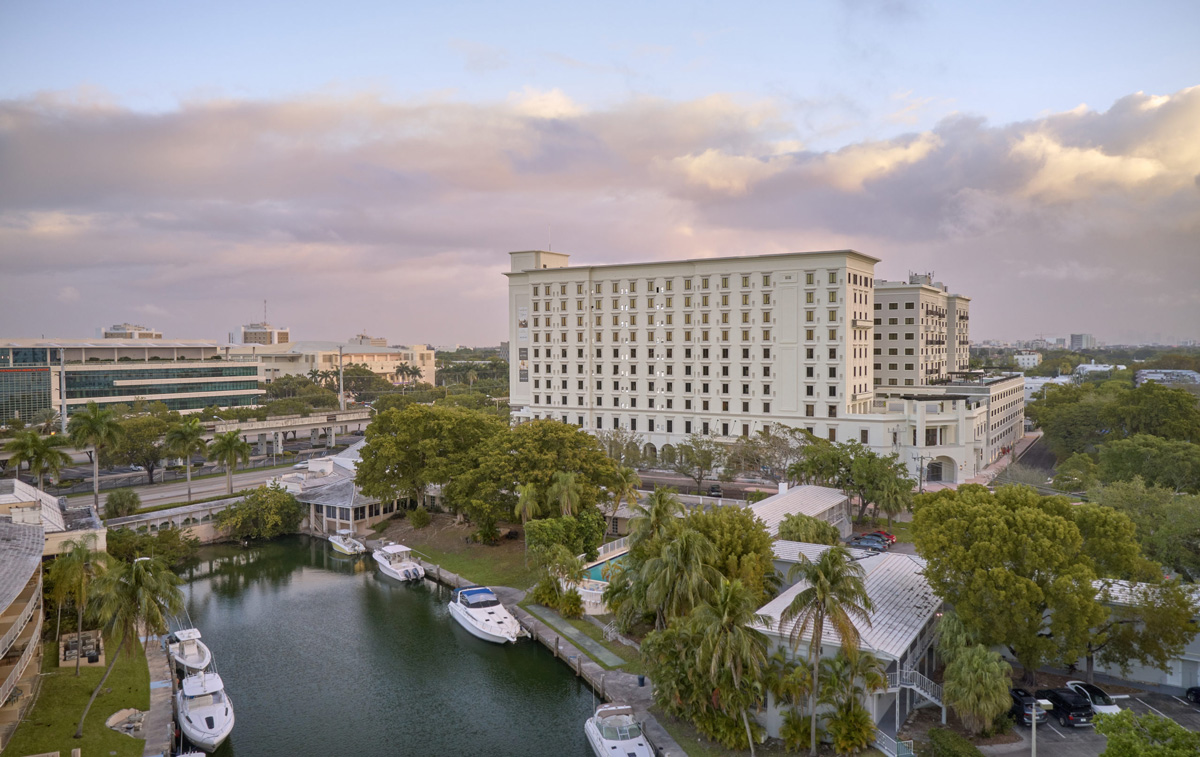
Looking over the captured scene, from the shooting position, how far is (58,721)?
102ft

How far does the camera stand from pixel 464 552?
6028 centimetres

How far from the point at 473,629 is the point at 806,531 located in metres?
20.8

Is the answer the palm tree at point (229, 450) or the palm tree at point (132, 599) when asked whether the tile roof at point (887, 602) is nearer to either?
the palm tree at point (132, 599)

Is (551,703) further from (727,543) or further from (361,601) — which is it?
(361,601)

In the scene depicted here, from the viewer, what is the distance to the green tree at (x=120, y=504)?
64.1m

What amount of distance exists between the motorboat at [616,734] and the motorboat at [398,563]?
2716 centimetres

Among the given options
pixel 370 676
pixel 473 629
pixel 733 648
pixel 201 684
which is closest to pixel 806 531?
pixel 733 648

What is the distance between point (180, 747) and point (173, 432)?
4462 centimetres

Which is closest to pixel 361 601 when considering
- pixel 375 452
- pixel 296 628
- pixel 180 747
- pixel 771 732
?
pixel 296 628

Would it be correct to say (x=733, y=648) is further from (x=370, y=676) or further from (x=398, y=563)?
(x=398, y=563)

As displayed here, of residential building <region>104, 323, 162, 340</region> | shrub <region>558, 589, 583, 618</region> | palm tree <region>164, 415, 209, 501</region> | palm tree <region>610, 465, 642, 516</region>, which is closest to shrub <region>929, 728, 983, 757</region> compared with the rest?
shrub <region>558, 589, 583, 618</region>

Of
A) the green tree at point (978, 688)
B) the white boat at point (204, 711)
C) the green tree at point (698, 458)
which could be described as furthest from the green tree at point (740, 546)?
the green tree at point (698, 458)

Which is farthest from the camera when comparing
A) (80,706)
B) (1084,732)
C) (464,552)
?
(464,552)

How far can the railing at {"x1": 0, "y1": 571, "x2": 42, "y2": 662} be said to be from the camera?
27842 millimetres
